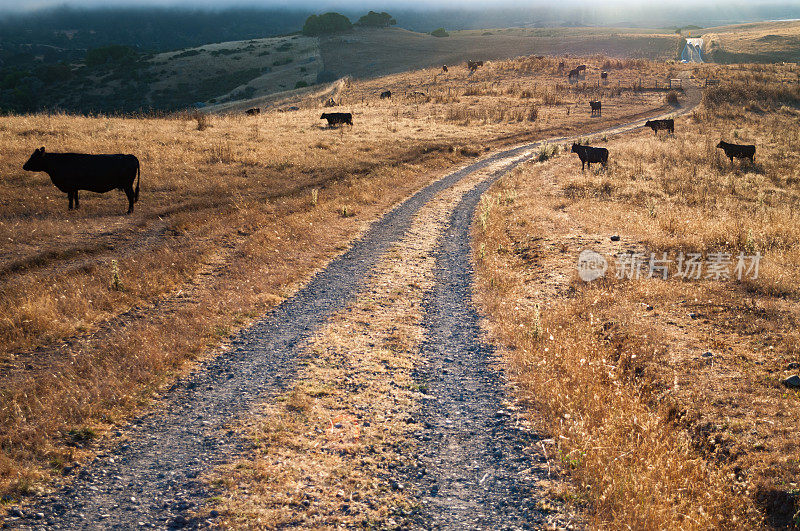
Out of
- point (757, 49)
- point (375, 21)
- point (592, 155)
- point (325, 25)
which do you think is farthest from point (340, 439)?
point (375, 21)

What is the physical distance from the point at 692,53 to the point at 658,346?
109m

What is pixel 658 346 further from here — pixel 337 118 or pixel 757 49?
pixel 757 49

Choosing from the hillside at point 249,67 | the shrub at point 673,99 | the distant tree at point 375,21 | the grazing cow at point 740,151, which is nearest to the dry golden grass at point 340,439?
the grazing cow at point 740,151

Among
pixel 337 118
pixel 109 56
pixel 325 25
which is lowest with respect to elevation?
pixel 337 118

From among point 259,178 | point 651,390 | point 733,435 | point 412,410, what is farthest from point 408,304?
point 259,178

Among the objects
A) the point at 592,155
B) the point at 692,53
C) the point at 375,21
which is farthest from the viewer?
the point at 375,21

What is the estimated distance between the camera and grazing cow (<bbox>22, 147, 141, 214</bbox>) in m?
14.5

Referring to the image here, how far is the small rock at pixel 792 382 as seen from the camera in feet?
22.2

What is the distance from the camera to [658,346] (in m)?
8.05

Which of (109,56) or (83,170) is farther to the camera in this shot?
(109,56)

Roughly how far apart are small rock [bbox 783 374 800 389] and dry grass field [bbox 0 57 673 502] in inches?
364

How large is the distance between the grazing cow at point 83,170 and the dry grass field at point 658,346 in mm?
11607

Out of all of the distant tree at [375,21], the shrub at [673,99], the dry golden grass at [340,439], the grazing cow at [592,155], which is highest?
the distant tree at [375,21]

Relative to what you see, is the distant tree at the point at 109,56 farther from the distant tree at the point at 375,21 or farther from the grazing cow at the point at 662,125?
the grazing cow at the point at 662,125
